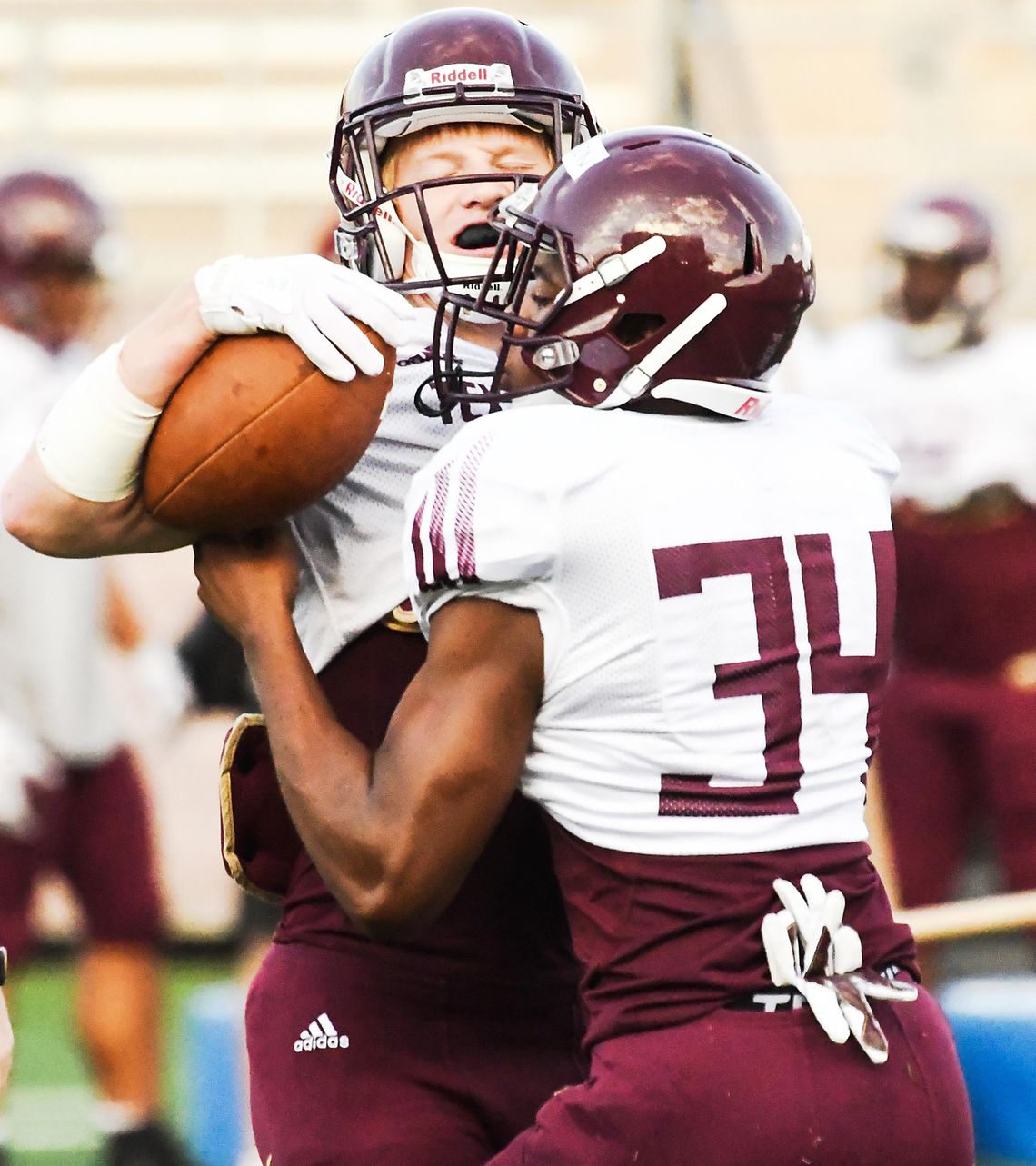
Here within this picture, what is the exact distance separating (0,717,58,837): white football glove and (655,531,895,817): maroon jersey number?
2.62 meters

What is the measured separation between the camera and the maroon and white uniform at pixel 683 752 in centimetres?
170

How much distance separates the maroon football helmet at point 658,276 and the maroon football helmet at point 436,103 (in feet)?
0.73

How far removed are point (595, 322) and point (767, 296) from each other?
6.4 inches

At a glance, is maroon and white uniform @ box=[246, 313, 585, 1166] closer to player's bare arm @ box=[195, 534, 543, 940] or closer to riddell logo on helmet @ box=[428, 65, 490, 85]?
player's bare arm @ box=[195, 534, 543, 940]

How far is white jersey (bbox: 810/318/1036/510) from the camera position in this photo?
4.98m

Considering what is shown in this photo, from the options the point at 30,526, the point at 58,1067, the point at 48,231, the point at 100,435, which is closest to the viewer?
the point at 100,435

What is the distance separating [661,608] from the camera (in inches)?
68.6

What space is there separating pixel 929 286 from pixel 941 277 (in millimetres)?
42

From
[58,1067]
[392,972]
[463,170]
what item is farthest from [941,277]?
[392,972]

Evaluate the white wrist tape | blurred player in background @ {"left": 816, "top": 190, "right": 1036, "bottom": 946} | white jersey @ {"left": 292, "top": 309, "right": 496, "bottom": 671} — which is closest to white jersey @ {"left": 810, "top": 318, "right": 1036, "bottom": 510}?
blurred player in background @ {"left": 816, "top": 190, "right": 1036, "bottom": 946}

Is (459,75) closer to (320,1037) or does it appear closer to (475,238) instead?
(475,238)

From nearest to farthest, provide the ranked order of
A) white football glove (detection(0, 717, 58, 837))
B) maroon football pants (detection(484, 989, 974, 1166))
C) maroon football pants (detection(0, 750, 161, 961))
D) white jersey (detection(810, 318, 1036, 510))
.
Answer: maroon football pants (detection(484, 989, 974, 1166)) → white football glove (detection(0, 717, 58, 837)) → maroon football pants (detection(0, 750, 161, 961)) → white jersey (detection(810, 318, 1036, 510))

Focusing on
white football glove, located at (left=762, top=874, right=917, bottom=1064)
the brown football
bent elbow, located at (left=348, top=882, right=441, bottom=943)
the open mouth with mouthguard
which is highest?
the open mouth with mouthguard

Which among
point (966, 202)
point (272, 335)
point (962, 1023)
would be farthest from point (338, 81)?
point (272, 335)
